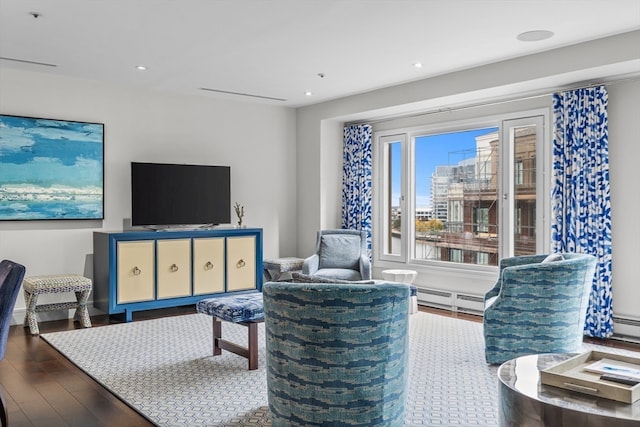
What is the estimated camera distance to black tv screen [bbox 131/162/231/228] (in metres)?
5.99

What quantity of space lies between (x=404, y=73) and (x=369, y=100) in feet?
3.06

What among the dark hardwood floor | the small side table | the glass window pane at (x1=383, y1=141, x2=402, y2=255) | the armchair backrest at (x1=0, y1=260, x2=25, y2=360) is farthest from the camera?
the glass window pane at (x1=383, y1=141, x2=402, y2=255)

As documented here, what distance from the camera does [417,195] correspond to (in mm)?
6742

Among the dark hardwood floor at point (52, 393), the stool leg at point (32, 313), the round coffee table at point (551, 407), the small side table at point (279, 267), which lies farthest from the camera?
the small side table at point (279, 267)

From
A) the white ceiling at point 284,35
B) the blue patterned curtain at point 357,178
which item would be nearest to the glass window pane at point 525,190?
the white ceiling at point 284,35

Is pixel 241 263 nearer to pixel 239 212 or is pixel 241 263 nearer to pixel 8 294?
pixel 239 212

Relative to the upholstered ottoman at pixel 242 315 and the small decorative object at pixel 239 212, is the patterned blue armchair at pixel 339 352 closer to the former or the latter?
the upholstered ottoman at pixel 242 315

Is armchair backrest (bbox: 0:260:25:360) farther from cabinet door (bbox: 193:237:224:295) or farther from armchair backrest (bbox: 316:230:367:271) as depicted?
armchair backrest (bbox: 316:230:367:271)

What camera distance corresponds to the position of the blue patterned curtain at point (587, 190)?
481 cm

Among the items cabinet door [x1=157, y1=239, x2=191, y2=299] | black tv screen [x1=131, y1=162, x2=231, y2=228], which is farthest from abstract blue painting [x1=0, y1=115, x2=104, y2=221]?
cabinet door [x1=157, y1=239, x2=191, y2=299]

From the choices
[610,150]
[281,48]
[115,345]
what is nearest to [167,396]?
[115,345]

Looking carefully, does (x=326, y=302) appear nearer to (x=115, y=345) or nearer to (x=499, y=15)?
(x=499, y=15)

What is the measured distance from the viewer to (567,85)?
5.09 metres

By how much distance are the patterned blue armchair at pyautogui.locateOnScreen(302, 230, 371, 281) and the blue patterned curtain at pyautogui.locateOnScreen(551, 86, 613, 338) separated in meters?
2.10
